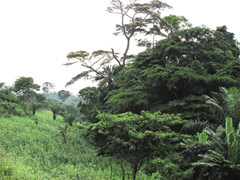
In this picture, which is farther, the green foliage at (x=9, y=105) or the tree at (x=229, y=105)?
the green foliage at (x=9, y=105)

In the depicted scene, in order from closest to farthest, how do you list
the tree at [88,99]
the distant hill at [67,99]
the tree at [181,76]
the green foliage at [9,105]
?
the tree at [181,76] → the green foliage at [9,105] → the tree at [88,99] → the distant hill at [67,99]

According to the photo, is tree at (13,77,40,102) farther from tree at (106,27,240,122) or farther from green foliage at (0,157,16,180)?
green foliage at (0,157,16,180)

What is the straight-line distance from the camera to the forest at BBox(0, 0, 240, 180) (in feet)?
23.5

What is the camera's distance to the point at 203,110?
38.2ft

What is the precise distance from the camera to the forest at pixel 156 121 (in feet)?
23.5

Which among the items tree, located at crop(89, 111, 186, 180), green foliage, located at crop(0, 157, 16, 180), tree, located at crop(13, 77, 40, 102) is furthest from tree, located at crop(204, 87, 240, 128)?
tree, located at crop(13, 77, 40, 102)

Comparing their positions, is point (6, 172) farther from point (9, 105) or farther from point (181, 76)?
point (9, 105)

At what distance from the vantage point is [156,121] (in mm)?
6949

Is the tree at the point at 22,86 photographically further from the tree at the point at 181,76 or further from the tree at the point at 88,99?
the tree at the point at 181,76

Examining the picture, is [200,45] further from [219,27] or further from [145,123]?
[145,123]

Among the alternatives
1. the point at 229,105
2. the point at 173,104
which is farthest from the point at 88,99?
the point at 229,105

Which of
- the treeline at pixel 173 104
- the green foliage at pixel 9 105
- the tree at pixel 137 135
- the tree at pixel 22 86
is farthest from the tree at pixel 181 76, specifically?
the tree at pixel 22 86

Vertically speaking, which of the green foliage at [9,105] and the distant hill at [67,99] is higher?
the distant hill at [67,99]

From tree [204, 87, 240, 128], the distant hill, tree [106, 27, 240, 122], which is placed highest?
the distant hill
